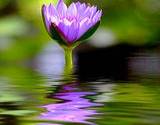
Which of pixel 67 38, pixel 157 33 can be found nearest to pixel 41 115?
pixel 67 38

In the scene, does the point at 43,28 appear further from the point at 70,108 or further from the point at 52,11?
the point at 70,108

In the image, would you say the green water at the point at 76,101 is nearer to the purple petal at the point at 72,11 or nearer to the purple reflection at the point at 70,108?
the purple reflection at the point at 70,108

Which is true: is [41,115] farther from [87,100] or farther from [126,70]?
[126,70]

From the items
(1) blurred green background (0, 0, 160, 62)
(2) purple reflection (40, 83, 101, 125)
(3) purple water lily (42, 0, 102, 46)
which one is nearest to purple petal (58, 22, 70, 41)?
(3) purple water lily (42, 0, 102, 46)

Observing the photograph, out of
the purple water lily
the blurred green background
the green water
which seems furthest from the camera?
the blurred green background

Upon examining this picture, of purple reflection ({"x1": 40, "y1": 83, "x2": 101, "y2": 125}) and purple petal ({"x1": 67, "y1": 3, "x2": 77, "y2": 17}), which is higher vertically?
purple petal ({"x1": 67, "y1": 3, "x2": 77, "y2": 17})

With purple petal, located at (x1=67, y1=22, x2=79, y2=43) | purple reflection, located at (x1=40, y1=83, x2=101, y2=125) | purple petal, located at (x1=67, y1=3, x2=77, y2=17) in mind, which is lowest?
purple reflection, located at (x1=40, y1=83, x2=101, y2=125)

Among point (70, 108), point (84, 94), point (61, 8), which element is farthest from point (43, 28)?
point (70, 108)

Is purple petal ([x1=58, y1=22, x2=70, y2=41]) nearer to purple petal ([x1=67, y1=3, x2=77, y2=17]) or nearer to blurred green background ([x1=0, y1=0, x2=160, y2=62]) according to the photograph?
purple petal ([x1=67, y1=3, x2=77, y2=17])
